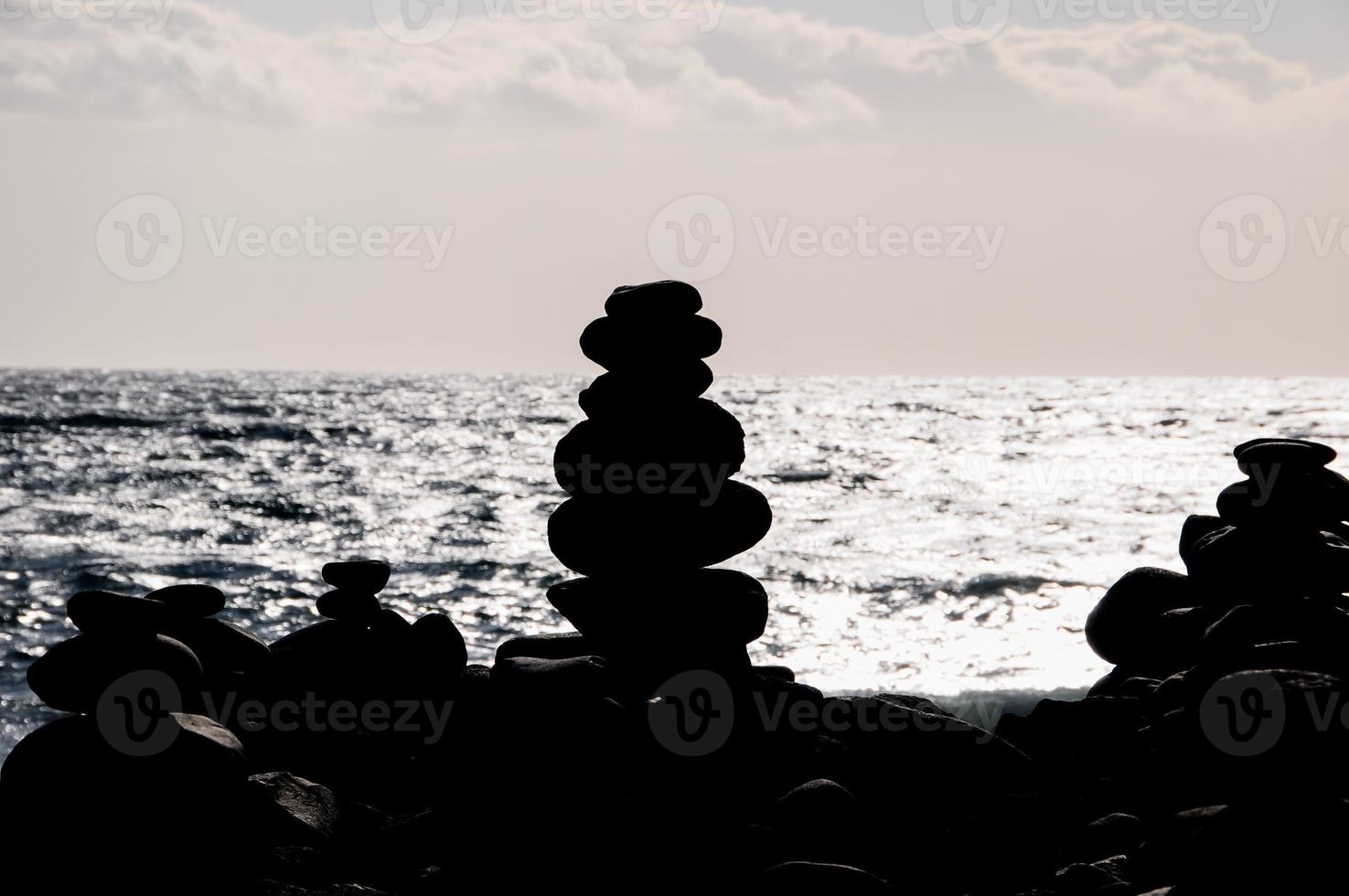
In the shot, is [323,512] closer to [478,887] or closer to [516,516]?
[516,516]

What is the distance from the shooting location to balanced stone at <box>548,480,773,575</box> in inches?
349

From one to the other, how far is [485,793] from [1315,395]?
280 ft

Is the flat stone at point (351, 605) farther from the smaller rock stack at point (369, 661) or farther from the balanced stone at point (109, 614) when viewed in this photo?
the balanced stone at point (109, 614)

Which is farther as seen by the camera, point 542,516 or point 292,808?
point 542,516

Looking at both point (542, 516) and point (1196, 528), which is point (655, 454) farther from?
point (542, 516)

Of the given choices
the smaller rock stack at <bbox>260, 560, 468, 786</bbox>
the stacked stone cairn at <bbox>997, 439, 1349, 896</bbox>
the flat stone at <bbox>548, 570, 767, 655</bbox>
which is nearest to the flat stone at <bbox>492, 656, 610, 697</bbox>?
the flat stone at <bbox>548, 570, 767, 655</bbox>

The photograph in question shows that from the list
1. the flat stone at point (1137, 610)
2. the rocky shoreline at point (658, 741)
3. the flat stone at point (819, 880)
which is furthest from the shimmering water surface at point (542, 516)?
the flat stone at point (819, 880)

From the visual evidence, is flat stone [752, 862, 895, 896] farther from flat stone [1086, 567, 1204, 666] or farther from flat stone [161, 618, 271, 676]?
flat stone [1086, 567, 1204, 666]

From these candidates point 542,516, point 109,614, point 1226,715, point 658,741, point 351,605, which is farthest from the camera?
point 542,516

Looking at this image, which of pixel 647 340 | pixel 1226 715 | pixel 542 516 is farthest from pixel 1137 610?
Result: pixel 542 516

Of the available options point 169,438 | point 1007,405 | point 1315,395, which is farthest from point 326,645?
point 1315,395

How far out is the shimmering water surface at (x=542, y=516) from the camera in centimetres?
1791

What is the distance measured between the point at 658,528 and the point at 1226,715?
13.8 ft

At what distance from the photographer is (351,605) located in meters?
10.0
